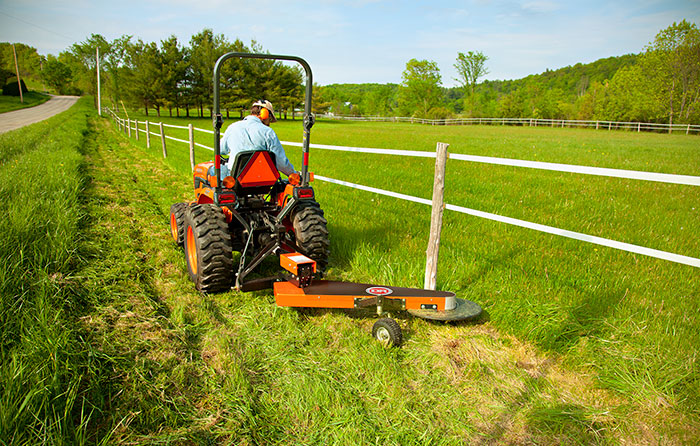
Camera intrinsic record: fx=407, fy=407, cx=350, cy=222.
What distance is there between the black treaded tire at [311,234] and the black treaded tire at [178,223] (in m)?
1.65

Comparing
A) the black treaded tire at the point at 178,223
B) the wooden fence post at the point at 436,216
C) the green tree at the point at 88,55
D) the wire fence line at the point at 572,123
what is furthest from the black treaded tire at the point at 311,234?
the green tree at the point at 88,55

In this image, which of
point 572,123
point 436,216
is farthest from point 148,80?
point 436,216

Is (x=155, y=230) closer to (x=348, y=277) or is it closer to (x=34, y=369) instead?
(x=348, y=277)

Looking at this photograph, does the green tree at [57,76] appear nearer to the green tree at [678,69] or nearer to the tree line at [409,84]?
the tree line at [409,84]

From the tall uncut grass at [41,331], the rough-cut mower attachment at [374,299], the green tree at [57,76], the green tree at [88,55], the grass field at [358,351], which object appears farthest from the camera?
the green tree at [57,76]

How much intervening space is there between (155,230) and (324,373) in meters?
4.14

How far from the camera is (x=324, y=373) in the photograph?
272cm

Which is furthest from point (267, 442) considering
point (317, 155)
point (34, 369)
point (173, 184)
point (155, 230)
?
point (317, 155)

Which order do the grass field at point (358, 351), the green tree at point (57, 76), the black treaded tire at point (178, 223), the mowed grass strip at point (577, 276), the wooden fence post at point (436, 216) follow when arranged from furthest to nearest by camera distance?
the green tree at point (57, 76)
the black treaded tire at point (178, 223)
the wooden fence post at point (436, 216)
the mowed grass strip at point (577, 276)
the grass field at point (358, 351)

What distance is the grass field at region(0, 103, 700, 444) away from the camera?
2.21m

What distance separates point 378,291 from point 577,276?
1945 mm

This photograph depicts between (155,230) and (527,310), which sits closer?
(527,310)

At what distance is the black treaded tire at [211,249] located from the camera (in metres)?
3.65

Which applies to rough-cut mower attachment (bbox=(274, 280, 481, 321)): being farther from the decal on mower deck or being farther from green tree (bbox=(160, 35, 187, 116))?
green tree (bbox=(160, 35, 187, 116))
